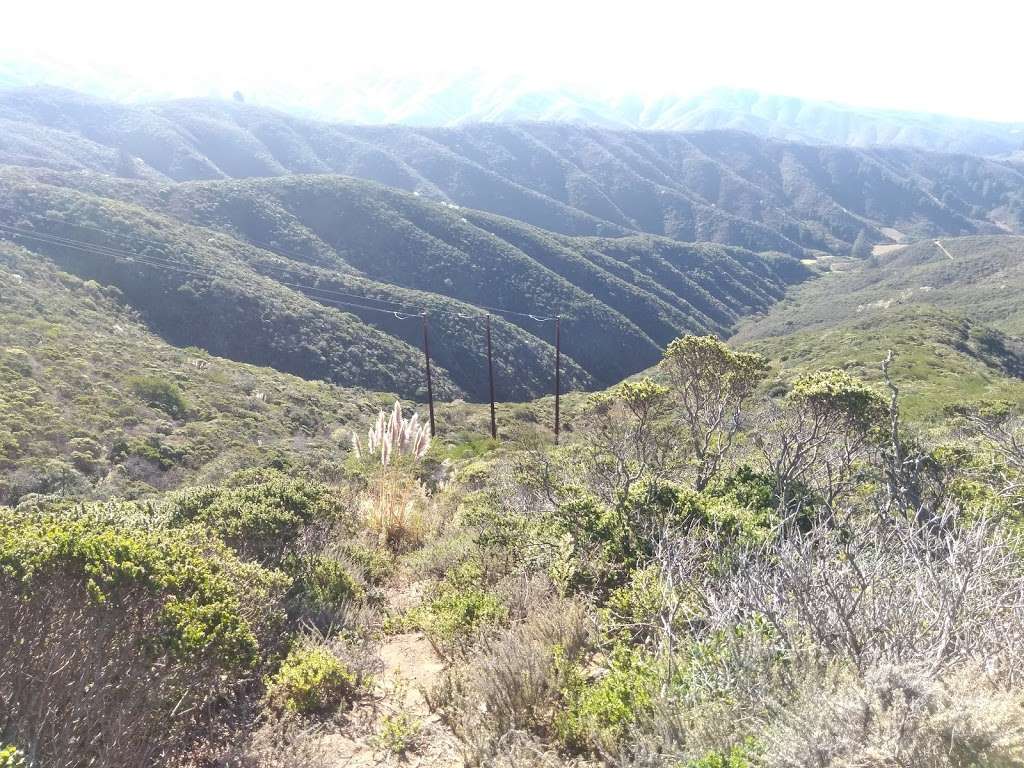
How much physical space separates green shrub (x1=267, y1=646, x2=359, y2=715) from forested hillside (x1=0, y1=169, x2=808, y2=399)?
45180 mm

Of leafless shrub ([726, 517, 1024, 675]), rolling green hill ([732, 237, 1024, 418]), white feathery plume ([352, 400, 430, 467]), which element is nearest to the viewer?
leafless shrub ([726, 517, 1024, 675])

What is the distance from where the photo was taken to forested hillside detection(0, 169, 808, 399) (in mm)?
47969

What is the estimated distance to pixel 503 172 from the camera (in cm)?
18075

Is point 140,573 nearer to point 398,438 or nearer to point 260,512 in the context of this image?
point 260,512

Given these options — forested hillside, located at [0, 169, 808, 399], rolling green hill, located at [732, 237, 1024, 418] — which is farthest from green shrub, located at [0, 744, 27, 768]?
forested hillside, located at [0, 169, 808, 399]

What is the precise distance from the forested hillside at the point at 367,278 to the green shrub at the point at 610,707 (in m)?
46.2

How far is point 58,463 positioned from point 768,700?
21.9 m

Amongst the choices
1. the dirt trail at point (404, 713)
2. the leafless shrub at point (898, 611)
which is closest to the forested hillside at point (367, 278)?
the dirt trail at point (404, 713)

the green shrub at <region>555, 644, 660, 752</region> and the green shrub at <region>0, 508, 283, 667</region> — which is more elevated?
the green shrub at <region>0, 508, 283, 667</region>

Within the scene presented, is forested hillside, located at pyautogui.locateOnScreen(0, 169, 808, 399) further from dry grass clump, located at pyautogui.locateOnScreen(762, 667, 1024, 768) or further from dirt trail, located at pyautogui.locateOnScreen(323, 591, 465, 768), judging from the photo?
dry grass clump, located at pyautogui.locateOnScreen(762, 667, 1024, 768)

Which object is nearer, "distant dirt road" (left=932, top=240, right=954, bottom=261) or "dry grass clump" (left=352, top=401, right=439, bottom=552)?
"dry grass clump" (left=352, top=401, right=439, bottom=552)

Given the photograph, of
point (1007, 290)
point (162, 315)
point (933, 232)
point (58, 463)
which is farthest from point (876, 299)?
point (933, 232)

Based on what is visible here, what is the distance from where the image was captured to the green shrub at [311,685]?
12.1ft

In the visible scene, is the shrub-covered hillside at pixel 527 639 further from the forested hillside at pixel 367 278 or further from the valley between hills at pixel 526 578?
the forested hillside at pixel 367 278
